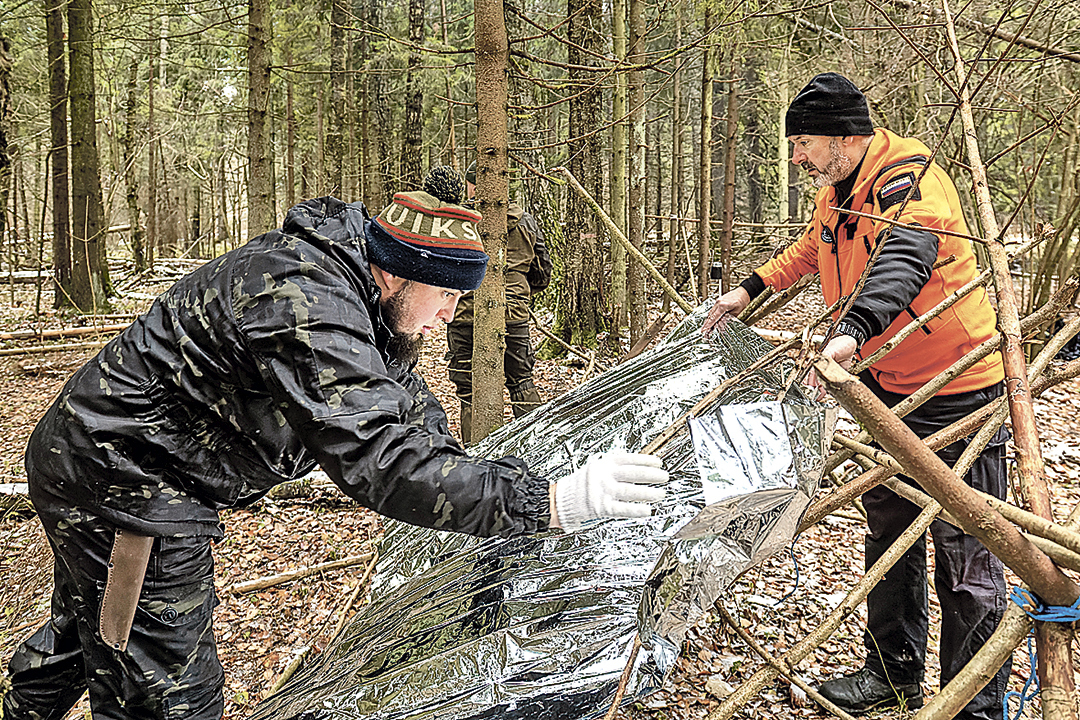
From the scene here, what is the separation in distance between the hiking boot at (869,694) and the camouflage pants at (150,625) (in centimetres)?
223

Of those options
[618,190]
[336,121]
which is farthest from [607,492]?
[336,121]

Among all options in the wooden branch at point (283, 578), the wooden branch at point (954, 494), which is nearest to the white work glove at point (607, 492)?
the wooden branch at point (954, 494)

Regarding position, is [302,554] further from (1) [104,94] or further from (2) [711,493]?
(1) [104,94]

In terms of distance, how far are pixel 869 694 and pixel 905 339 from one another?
4.58 ft

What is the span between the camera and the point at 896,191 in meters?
2.48

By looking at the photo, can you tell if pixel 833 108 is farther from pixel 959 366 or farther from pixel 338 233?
pixel 338 233

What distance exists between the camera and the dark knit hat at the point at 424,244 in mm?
1906

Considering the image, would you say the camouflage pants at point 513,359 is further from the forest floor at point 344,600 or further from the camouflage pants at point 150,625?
the camouflage pants at point 150,625

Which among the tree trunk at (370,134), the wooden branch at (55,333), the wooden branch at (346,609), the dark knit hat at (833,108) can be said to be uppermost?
the tree trunk at (370,134)

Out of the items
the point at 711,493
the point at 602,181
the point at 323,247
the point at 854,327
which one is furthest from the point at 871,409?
the point at 602,181

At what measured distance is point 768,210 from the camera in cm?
1555

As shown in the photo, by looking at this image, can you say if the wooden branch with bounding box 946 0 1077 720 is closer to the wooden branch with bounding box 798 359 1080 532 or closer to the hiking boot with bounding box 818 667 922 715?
the wooden branch with bounding box 798 359 1080 532

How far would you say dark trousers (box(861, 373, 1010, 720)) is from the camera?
8.16 feet

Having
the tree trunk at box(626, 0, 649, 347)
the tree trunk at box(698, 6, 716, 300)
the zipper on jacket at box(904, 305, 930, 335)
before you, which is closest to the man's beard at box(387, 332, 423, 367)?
the zipper on jacket at box(904, 305, 930, 335)
